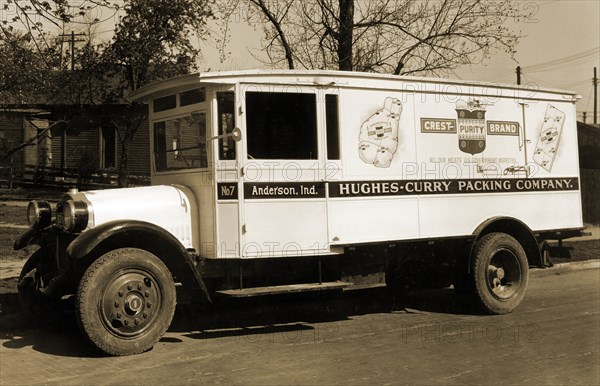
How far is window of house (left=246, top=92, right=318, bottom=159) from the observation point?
6.91 metres

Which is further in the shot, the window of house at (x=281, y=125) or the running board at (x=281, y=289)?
the window of house at (x=281, y=125)

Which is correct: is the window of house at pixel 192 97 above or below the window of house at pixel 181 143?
above

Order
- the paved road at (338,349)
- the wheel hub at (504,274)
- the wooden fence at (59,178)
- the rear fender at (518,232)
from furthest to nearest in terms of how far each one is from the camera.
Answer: the wooden fence at (59,178), the wheel hub at (504,274), the rear fender at (518,232), the paved road at (338,349)

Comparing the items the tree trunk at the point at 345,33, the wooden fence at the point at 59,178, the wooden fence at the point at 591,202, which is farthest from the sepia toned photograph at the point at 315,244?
the wooden fence at the point at 59,178

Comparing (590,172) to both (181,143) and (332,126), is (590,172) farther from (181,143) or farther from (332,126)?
(181,143)

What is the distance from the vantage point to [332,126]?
7.26m

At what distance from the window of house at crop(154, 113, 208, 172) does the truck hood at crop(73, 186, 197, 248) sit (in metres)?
0.39

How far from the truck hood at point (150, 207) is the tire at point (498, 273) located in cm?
373

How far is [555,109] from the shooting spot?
908 cm

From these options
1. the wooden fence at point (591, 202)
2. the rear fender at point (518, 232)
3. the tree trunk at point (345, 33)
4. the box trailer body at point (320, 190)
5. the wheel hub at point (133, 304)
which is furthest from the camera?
the wooden fence at point (591, 202)

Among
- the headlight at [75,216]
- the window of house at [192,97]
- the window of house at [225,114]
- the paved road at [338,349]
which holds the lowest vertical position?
the paved road at [338,349]

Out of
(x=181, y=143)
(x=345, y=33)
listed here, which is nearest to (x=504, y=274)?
(x=181, y=143)

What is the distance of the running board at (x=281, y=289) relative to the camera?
21.9 feet

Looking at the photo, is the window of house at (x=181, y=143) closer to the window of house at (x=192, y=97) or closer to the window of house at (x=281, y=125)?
the window of house at (x=192, y=97)
